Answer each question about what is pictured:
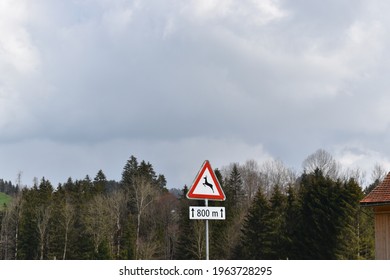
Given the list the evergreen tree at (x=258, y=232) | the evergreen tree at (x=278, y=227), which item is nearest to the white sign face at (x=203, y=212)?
the evergreen tree at (x=278, y=227)

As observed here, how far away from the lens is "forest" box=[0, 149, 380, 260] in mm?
52938

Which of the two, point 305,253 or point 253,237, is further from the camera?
point 253,237

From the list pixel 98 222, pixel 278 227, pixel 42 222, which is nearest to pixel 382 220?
pixel 278 227

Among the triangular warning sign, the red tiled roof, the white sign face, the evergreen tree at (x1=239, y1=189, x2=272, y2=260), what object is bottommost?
the white sign face

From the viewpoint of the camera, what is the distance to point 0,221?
84.8m

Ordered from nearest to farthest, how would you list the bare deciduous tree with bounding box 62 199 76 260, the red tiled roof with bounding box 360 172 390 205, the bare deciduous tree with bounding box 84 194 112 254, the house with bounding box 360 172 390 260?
the house with bounding box 360 172 390 260 → the red tiled roof with bounding box 360 172 390 205 → the bare deciduous tree with bounding box 84 194 112 254 → the bare deciduous tree with bounding box 62 199 76 260

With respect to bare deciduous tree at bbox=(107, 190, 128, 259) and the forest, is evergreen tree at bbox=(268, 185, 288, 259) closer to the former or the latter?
the forest

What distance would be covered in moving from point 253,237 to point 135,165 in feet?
162

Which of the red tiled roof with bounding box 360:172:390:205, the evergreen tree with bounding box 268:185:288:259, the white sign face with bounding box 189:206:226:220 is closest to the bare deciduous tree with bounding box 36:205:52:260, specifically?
the evergreen tree with bounding box 268:185:288:259

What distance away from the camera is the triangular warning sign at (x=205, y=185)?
12945 millimetres

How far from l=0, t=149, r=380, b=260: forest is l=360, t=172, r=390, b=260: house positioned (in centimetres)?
1741
